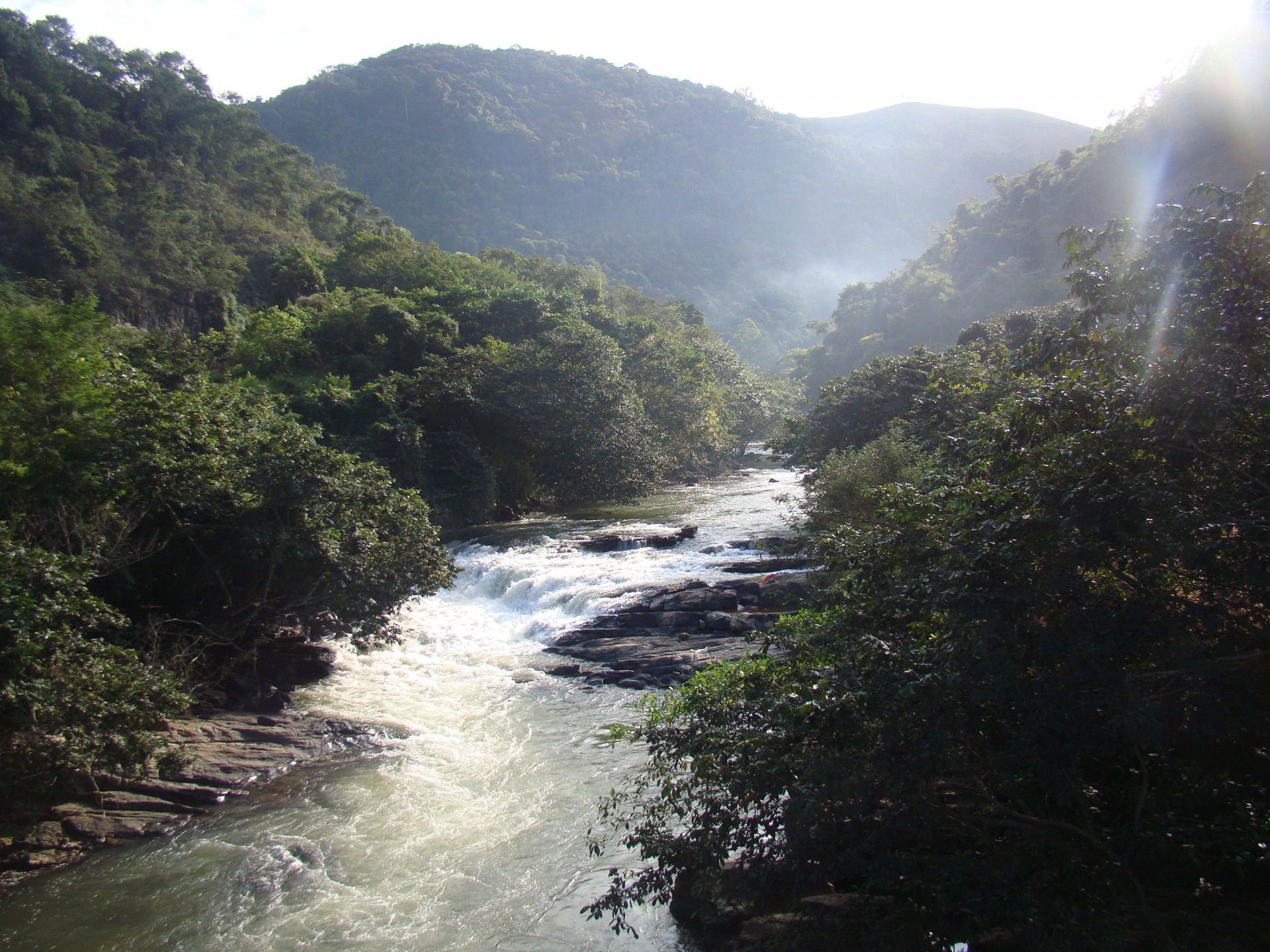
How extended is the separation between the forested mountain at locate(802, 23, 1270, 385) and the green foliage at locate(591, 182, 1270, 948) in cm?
3024

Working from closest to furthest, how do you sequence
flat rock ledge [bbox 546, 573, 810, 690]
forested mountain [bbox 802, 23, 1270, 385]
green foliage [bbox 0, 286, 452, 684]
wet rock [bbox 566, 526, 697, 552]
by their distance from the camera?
green foliage [bbox 0, 286, 452, 684]
flat rock ledge [bbox 546, 573, 810, 690]
wet rock [bbox 566, 526, 697, 552]
forested mountain [bbox 802, 23, 1270, 385]

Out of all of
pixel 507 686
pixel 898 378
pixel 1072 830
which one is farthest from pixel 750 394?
pixel 1072 830

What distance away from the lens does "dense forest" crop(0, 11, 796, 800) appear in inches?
352

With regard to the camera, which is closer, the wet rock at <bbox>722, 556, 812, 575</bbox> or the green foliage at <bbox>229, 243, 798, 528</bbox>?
the wet rock at <bbox>722, 556, 812, 575</bbox>

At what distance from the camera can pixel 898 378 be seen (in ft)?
76.0

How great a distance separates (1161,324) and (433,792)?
29.1ft

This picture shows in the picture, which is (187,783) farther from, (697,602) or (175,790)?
(697,602)

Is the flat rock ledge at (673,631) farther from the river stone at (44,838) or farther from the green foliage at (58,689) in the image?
the river stone at (44,838)

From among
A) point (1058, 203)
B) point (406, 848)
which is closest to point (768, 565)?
point (406, 848)

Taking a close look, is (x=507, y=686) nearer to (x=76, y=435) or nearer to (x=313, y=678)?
(x=313, y=678)

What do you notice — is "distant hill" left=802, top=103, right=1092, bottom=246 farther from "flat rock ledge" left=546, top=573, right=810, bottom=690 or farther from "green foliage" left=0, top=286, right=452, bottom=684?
"green foliage" left=0, top=286, right=452, bottom=684

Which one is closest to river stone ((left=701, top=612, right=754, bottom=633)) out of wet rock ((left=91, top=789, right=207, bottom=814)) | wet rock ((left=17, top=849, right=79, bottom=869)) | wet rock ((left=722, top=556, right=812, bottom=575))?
wet rock ((left=722, top=556, right=812, bottom=575))

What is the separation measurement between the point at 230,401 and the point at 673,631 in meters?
9.06

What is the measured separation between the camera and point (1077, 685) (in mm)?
4965
